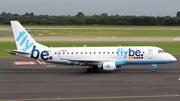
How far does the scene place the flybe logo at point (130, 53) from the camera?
1372 inches

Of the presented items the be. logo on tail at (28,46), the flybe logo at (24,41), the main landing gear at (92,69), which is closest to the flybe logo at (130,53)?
the main landing gear at (92,69)

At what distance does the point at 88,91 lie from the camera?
24266 millimetres

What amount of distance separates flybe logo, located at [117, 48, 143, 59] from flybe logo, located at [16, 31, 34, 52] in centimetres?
912

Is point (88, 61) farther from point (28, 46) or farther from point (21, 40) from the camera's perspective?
point (21, 40)

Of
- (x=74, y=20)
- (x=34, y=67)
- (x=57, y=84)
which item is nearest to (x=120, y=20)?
(x=74, y=20)

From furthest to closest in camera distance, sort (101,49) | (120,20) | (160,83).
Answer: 1. (120,20)
2. (101,49)
3. (160,83)

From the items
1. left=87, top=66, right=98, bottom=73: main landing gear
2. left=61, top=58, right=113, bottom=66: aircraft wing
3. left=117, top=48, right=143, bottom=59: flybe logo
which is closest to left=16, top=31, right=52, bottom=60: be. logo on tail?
left=61, top=58, right=113, bottom=66: aircraft wing

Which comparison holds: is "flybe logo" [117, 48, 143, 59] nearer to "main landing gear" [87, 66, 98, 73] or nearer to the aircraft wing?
the aircraft wing

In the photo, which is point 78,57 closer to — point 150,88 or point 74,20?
point 150,88

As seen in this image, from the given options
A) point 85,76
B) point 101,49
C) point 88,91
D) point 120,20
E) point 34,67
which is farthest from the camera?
point 120,20

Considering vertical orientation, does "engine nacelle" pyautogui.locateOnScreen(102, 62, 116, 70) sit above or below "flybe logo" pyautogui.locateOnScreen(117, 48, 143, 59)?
below

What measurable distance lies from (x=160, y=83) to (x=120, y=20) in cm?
14549

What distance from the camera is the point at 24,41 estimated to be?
117 feet

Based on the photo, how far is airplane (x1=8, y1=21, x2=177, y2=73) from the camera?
1368 inches
